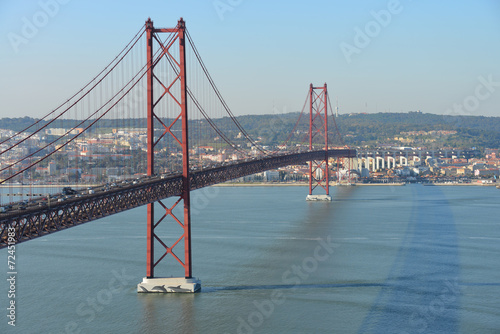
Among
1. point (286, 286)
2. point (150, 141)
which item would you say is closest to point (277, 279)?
point (286, 286)

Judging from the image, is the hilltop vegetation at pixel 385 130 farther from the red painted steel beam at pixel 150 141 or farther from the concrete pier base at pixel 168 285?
the concrete pier base at pixel 168 285

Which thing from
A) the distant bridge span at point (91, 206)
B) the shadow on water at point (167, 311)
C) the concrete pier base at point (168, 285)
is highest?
the distant bridge span at point (91, 206)

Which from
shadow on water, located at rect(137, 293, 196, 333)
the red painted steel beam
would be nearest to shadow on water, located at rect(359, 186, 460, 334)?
shadow on water, located at rect(137, 293, 196, 333)

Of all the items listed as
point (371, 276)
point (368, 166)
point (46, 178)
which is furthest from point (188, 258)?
point (368, 166)

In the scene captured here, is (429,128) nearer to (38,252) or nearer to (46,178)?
(46,178)

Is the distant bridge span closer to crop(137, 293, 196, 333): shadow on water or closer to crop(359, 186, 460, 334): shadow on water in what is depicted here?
crop(137, 293, 196, 333): shadow on water

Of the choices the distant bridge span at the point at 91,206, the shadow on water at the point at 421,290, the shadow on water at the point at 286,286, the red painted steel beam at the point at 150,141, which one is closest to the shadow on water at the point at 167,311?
the shadow on water at the point at 286,286
